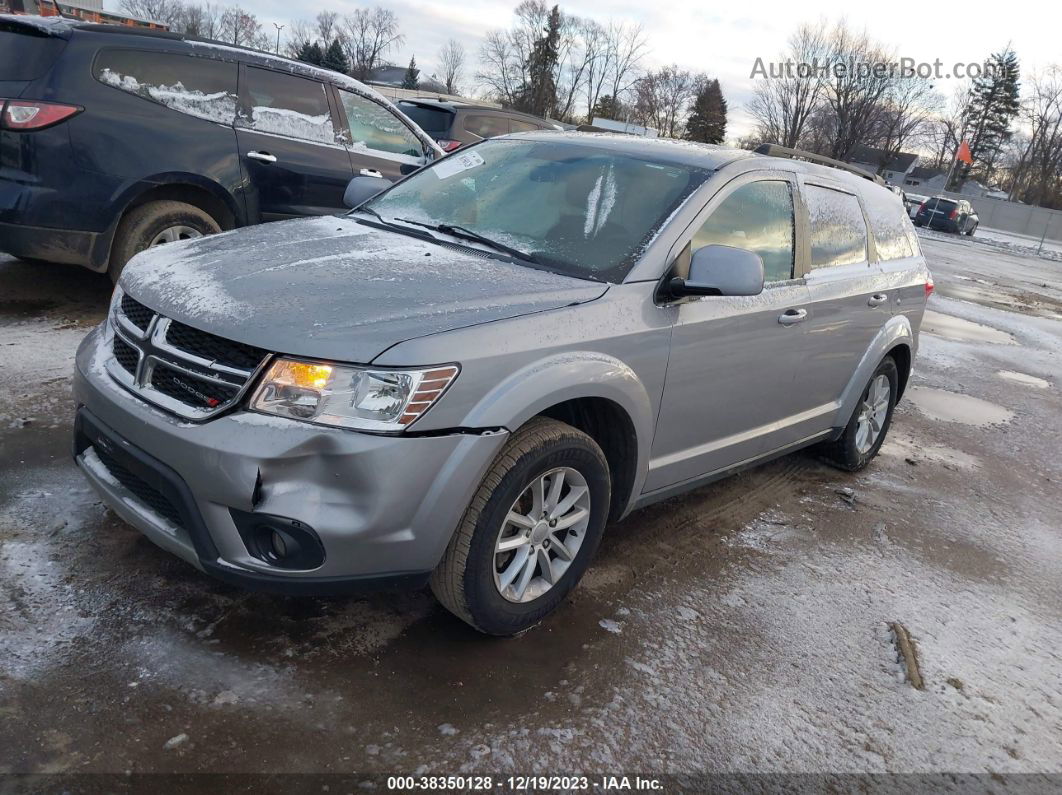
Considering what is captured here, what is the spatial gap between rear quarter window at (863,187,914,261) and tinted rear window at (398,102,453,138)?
7.08 metres

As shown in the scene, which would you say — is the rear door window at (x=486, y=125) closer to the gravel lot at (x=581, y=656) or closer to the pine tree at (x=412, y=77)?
the gravel lot at (x=581, y=656)

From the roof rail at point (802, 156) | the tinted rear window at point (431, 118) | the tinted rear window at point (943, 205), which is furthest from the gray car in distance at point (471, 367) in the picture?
the tinted rear window at point (943, 205)

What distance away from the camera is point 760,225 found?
3.68 meters

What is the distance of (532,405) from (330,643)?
3.42 feet

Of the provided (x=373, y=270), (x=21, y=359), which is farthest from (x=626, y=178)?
(x=21, y=359)

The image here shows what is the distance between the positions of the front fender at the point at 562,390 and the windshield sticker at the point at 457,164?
60.9 inches

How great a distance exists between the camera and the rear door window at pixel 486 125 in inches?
436

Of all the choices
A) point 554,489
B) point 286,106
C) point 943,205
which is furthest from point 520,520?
point 943,205

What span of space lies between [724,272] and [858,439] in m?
2.41

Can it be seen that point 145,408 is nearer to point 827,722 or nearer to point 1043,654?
point 827,722

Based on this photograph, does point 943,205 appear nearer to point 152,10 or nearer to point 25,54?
point 25,54

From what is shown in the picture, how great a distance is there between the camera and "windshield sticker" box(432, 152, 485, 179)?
12.9 ft

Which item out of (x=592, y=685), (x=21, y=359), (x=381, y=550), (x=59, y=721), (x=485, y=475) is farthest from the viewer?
(x=21, y=359)

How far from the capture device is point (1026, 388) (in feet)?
25.9
